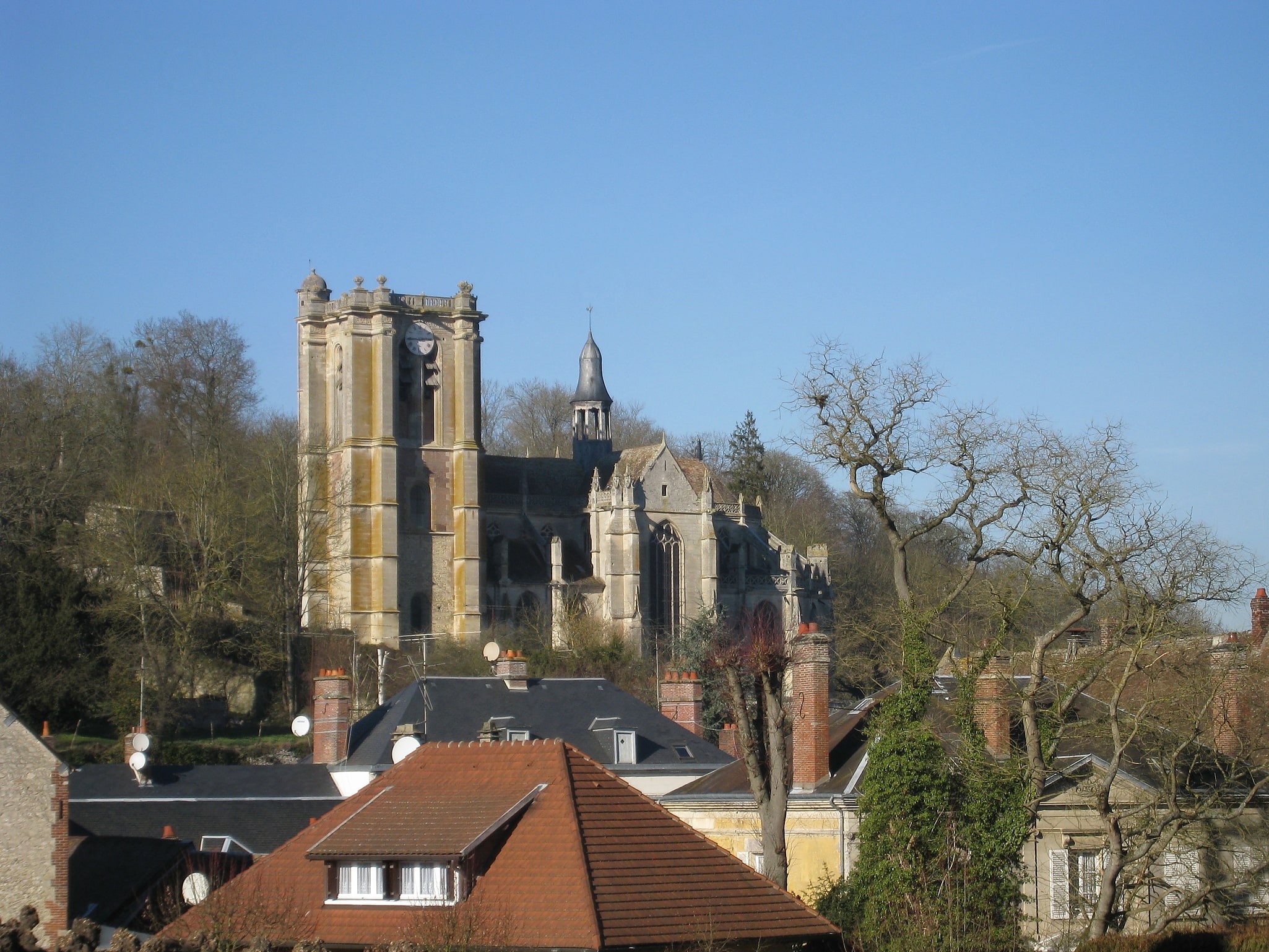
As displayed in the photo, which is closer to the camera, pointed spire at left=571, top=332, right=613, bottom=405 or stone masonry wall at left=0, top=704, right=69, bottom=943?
stone masonry wall at left=0, top=704, right=69, bottom=943

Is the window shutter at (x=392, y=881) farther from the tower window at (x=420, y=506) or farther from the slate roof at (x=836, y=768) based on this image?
the tower window at (x=420, y=506)

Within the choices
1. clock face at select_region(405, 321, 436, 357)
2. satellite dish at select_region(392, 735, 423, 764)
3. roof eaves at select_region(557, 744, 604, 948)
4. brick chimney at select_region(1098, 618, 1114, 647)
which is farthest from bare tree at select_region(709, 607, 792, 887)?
clock face at select_region(405, 321, 436, 357)

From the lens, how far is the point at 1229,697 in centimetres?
2402

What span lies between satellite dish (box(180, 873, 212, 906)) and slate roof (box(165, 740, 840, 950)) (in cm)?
175

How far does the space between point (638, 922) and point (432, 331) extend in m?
53.0

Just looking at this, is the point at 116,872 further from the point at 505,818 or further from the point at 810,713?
the point at 810,713

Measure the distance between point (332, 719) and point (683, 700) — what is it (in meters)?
7.39

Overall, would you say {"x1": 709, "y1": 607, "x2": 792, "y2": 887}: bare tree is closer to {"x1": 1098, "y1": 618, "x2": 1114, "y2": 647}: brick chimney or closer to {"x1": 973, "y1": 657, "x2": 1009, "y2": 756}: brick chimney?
{"x1": 973, "y1": 657, "x2": 1009, "y2": 756}: brick chimney

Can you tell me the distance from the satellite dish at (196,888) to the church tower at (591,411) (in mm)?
55331

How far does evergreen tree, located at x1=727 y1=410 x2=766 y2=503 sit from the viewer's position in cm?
8875

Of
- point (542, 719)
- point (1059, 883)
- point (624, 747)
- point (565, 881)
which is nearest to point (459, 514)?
point (542, 719)

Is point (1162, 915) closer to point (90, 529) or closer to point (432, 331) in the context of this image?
point (90, 529)

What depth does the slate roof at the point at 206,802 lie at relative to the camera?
2800cm

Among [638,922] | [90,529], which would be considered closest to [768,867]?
[638,922]
